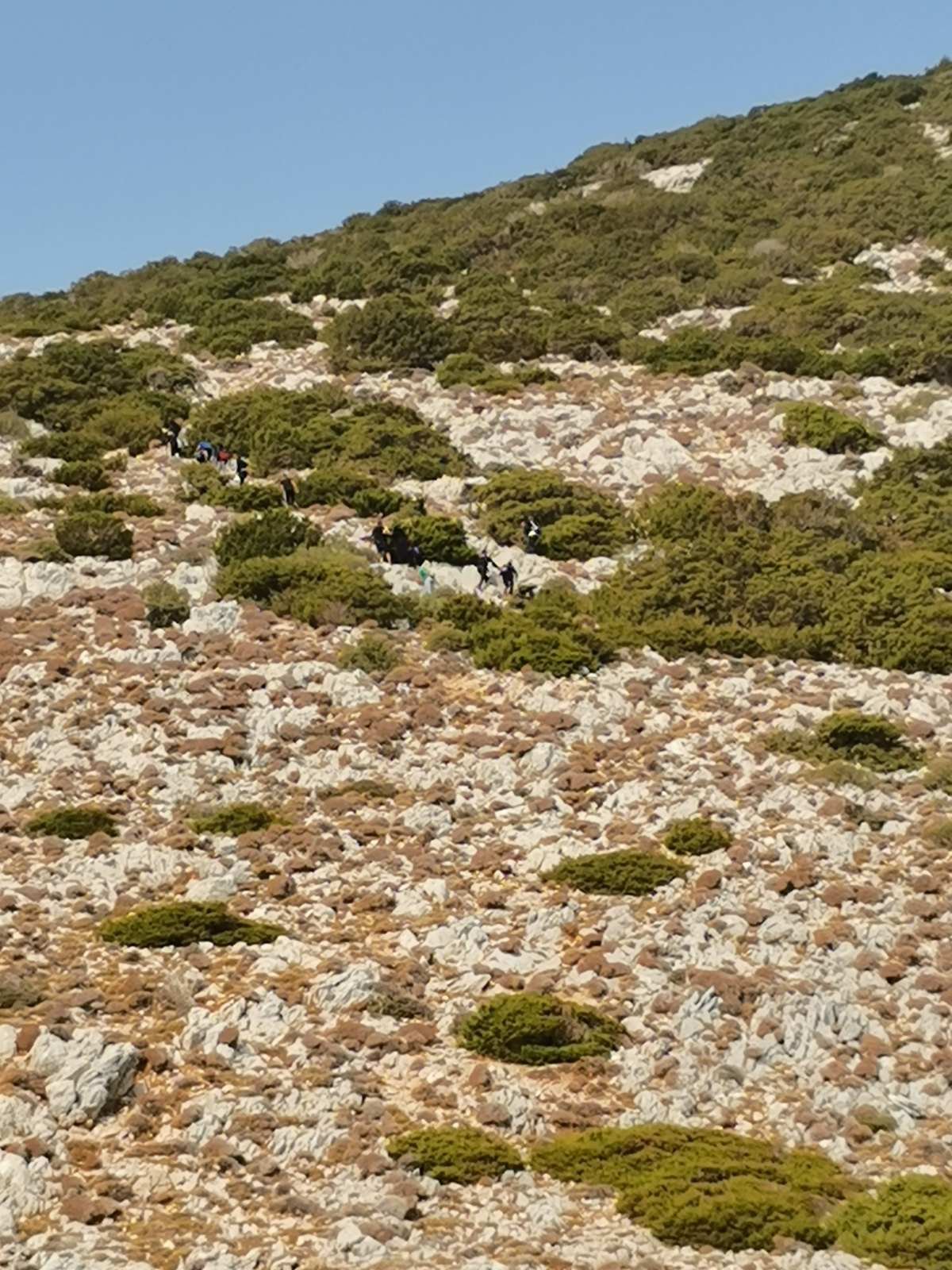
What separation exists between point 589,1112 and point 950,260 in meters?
44.4

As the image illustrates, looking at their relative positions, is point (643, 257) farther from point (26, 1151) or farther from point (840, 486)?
point (26, 1151)

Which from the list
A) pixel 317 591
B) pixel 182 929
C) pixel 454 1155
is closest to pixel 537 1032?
pixel 454 1155

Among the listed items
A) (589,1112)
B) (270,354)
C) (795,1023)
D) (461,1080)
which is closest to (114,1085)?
(461,1080)

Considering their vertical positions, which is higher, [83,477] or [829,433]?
[83,477]

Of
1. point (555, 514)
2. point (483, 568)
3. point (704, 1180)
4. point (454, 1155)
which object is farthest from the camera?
point (555, 514)

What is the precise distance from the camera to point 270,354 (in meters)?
47.2

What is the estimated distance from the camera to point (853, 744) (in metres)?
23.3

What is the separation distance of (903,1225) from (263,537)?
2121 cm

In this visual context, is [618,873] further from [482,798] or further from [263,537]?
[263,537]

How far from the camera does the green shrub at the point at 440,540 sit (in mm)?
31469

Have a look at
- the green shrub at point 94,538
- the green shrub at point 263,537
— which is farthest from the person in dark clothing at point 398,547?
the green shrub at point 94,538

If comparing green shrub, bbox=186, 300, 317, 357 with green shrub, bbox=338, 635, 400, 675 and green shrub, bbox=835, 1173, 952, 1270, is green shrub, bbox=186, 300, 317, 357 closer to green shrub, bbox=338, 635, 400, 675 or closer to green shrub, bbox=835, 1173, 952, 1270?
green shrub, bbox=338, 635, 400, 675

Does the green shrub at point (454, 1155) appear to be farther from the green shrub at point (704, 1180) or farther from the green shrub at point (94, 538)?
the green shrub at point (94, 538)

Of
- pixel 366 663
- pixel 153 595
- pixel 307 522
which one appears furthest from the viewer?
pixel 307 522
